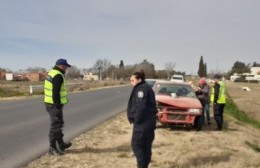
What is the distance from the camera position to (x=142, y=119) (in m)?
6.94

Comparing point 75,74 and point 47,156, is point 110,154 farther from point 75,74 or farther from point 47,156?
point 75,74

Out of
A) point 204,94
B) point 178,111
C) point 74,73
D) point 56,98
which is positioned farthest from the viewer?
point 74,73

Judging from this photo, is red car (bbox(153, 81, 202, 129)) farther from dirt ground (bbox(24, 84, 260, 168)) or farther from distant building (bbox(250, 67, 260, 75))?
distant building (bbox(250, 67, 260, 75))

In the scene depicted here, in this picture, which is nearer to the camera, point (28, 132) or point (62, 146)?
point (62, 146)

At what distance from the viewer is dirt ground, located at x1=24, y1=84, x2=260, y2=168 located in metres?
8.33

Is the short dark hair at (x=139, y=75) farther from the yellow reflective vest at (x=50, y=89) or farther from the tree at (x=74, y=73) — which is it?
the tree at (x=74, y=73)

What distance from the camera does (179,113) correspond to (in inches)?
520

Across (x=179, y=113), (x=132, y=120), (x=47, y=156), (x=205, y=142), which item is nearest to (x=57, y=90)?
(x=47, y=156)

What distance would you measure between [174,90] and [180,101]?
1.20 meters

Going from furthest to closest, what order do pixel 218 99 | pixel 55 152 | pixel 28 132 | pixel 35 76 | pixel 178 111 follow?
pixel 35 76
pixel 218 99
pixel 178 111
pixel 28 132
pixel 55 152

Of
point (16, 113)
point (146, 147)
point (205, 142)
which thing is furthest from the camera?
point (16, 113)

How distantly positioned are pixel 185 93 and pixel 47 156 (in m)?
7.08

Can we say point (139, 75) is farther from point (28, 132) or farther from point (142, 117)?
point (28, 132)

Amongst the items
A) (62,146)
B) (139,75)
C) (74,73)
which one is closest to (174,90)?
(62,146)
